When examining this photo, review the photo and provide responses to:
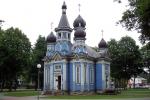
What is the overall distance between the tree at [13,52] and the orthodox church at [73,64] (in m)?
12.5

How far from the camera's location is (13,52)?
7000cm

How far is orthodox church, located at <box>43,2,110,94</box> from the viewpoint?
55344mm

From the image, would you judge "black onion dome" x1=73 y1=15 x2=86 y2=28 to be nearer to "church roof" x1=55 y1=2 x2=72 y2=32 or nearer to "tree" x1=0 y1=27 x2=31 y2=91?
"church roof" x1=55 y1=2 x2=72 y2=32

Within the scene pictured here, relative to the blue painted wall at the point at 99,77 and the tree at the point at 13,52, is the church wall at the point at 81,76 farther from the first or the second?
the tree at the point at 13,52

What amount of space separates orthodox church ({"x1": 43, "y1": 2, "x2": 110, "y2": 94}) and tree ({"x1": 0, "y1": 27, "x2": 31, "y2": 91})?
41.1 feet

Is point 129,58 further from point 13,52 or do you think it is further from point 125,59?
point 13,52

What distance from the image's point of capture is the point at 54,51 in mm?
57500

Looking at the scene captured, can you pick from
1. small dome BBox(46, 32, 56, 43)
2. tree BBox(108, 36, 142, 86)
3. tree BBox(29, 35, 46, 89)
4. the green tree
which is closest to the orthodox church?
small dome BBox(46, 32, 56, 43)

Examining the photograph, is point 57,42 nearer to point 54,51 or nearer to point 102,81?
point 54,51

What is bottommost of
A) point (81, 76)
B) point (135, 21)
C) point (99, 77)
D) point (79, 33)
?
point (99, 77)

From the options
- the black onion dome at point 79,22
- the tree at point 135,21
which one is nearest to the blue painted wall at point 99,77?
the black onion dome at point 79,22

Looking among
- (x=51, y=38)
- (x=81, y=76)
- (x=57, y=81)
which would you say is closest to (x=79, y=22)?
(x=51, y=38)

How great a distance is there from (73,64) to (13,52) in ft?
62.2

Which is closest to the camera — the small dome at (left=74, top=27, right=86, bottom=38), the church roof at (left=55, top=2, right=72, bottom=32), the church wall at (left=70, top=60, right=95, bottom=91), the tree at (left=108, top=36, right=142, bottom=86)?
the church wall at (left=70, top=60, right=95, bottom=91)
